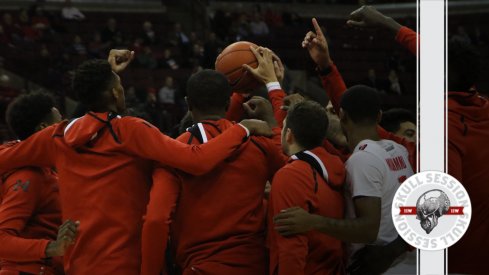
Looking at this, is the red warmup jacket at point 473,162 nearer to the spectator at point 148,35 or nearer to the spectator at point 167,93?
the spectator at point 167,93

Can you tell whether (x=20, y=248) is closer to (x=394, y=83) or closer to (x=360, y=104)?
(x=360, y=104)

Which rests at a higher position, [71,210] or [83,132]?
[83,132]

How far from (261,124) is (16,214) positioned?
886mm

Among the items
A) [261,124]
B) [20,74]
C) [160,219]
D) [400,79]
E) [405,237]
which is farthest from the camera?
[20,74]

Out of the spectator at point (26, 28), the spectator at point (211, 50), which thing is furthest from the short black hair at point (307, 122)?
the spectator at point (26, 28)

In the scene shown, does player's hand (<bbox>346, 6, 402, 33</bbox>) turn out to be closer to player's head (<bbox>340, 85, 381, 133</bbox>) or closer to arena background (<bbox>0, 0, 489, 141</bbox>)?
player's head (<bbox>340, 85, 381, 133</bbox>)

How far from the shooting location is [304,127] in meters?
2.47

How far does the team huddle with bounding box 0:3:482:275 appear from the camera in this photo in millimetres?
2410

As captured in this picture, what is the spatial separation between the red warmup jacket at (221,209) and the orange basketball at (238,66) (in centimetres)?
30

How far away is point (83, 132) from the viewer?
2488 millimetres

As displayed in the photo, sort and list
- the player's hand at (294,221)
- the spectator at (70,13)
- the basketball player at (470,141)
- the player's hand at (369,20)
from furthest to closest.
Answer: the spectator at (70,13) → the player's hand at (369,20) → the basketball player at (470,141) → the player's hand at (294,221)

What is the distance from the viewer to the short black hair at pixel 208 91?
2572mm

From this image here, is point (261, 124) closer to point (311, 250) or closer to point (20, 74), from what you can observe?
point (311, 250)

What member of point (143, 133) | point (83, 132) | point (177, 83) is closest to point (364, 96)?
point (143, 133)
